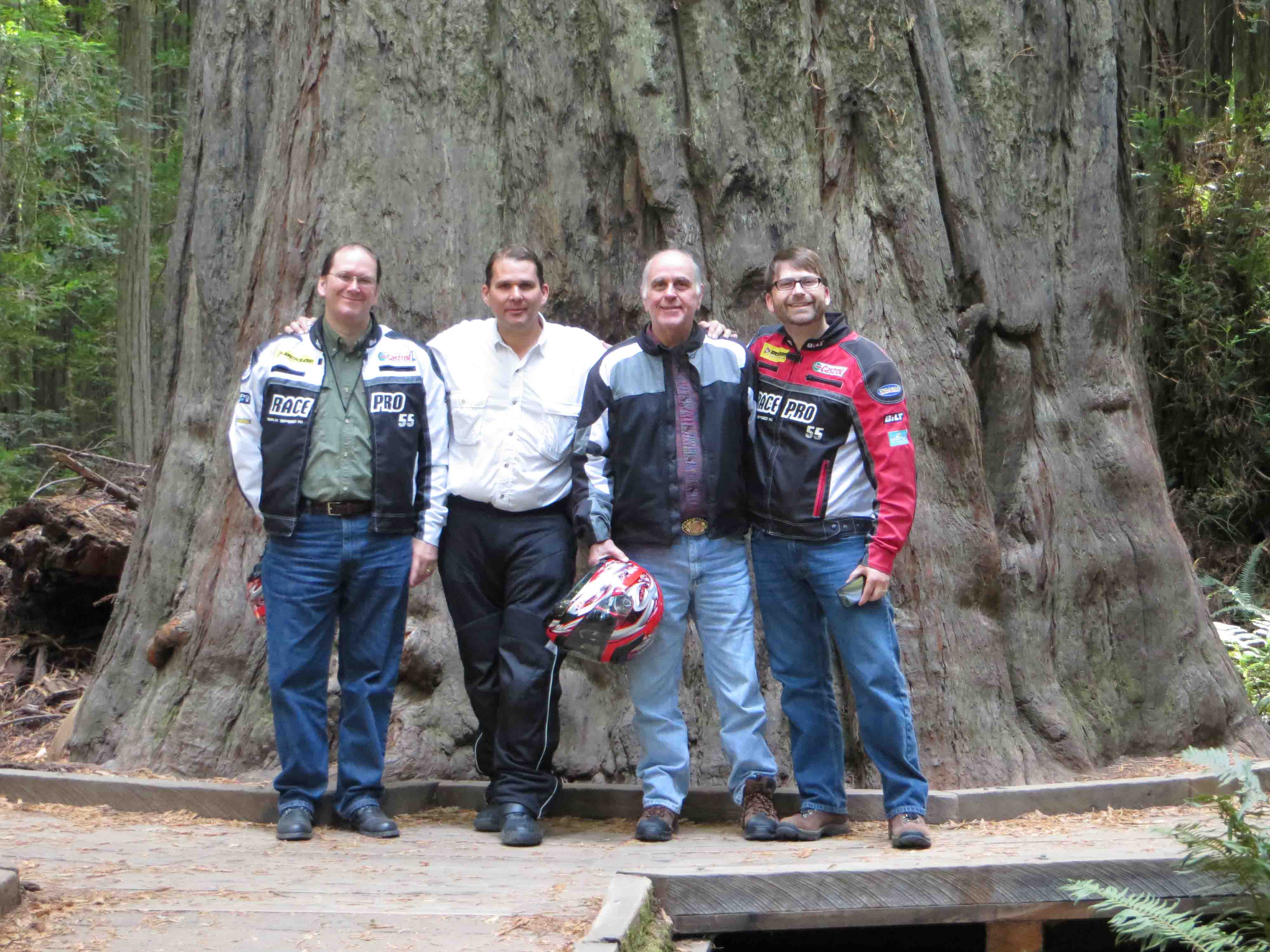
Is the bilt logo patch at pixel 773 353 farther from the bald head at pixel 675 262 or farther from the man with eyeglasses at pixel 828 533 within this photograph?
the bald head at pixel 675 262

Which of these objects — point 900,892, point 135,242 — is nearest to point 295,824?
point 900,892

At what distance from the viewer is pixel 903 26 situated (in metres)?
5.94

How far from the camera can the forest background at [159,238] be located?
1224 centimetres

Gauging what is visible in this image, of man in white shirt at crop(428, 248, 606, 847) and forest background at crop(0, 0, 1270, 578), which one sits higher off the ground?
forest background at crop(0, 0, 1270, 578)

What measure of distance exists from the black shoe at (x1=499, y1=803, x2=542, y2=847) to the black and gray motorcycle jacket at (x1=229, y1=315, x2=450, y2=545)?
1.04m

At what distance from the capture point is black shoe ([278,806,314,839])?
15.4ft

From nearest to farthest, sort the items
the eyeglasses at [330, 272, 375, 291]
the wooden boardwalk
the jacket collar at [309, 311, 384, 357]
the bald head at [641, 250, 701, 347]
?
the wooden boardwalk
the bald head at [641, 250, 701, 347]
the eyeglasses at [330, 272, 375, 291]
the jacket collar at [309, 311, 384, 357]

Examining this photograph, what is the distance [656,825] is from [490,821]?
0.66 meters

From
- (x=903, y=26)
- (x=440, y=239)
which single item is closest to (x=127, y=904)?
(x=440, y=239)

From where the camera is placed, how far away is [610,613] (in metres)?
4.52

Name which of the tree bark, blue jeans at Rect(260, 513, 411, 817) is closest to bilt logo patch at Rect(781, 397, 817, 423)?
blue jeans at Rect(260, 513, 411, 817)

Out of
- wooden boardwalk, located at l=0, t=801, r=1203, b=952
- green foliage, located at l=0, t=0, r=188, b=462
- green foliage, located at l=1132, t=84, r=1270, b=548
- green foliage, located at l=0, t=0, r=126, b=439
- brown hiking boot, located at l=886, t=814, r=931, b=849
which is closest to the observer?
wooden boardwalk, located at l=0, t=801, r=1203, b=952

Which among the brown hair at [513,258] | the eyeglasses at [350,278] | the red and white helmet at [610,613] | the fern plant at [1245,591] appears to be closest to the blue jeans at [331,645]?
the red and white helmet at [610,613]

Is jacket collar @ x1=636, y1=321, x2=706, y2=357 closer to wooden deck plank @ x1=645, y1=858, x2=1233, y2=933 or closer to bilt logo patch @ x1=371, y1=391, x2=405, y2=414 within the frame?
bilt logo patch @ x1=371, y1=391, x2=405, y2=414
